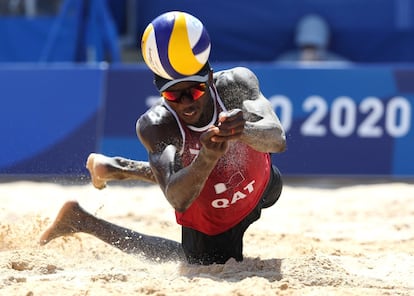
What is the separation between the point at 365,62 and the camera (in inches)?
448

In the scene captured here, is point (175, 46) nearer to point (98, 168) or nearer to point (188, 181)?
point (188, 181)

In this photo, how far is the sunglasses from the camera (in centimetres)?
395

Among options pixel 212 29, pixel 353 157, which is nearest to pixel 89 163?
pixel 353 157

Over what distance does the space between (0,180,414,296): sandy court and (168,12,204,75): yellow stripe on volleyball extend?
98 cm

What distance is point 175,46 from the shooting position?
3852 mm

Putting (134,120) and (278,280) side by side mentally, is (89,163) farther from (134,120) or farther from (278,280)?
(134,120)

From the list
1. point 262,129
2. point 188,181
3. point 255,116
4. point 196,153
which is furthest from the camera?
point 196,153

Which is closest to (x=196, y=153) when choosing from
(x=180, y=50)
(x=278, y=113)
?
(x=180, y=50)

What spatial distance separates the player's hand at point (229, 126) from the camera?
11.7ft

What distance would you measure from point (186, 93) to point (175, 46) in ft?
0.79

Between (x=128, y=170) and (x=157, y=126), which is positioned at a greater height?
(x=157, y=126)

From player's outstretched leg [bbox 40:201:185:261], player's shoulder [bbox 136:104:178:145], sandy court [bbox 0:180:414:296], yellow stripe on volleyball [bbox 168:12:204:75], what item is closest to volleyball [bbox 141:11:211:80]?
yellow stripe on volleyball [bbox 168:12:204:75]

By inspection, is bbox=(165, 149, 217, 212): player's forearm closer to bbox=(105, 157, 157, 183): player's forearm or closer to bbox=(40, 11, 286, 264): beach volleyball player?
bbox=(40, 11, 286, 264): beach volleyball player

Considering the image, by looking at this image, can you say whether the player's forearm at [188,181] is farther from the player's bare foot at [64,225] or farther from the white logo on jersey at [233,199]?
the player's bare foot at [64,225]
